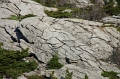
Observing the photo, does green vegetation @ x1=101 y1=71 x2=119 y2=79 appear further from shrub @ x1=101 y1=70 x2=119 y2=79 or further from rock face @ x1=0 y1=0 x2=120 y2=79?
rock face @ x1=0 y1=0 x2=120 y2=79

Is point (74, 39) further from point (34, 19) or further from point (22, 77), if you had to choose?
point (22, 77)

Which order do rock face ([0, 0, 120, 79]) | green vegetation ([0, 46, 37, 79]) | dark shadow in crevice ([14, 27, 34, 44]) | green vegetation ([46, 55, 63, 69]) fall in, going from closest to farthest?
green vegetation ([0, 46, 37, 79]) → green vegetation ([46, 55, 63, 69]) → rock face ([0, 0, 120, 79]) → dark shadow in crevice ([14, 27, 34, 44])

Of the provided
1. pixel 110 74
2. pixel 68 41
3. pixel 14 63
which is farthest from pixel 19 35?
pixel 110 74

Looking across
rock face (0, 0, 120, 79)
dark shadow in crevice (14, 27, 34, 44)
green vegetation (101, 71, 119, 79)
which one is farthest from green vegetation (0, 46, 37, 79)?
green vegetation (101, 71, 119, 79)

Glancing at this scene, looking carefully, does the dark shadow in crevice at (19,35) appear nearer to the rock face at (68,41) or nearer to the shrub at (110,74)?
the rock face at (68,41)

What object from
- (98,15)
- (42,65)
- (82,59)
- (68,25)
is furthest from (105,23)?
(42,65)

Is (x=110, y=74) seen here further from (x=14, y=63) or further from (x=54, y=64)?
(x=14, y=63)
